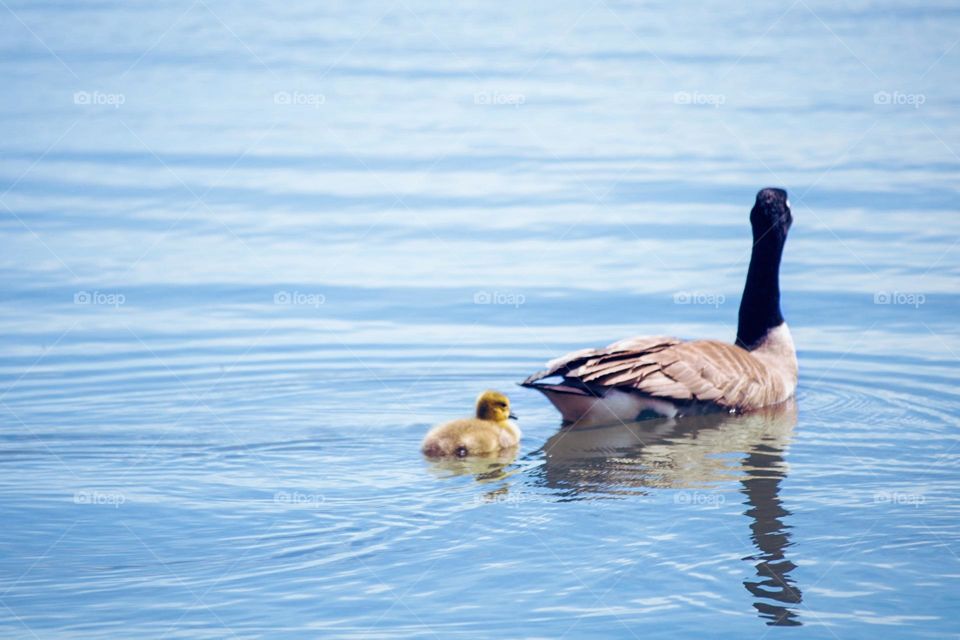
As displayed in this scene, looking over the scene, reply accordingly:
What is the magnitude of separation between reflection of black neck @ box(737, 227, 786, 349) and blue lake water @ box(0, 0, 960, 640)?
0.66 m

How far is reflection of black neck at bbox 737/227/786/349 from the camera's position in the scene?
41.5 feet

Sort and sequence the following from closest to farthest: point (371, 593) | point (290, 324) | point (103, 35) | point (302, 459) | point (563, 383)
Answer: point (371, 593) → point (302, 459) → point (563, 383) → point (290, 324) → point (103, 35)

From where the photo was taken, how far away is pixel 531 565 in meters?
7.91

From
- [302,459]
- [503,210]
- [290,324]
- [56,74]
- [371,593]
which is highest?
[56,74]

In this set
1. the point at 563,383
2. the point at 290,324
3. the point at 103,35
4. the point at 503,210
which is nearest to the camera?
the point at 563,383

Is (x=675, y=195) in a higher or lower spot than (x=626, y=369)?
higher

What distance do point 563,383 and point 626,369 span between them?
488 mm

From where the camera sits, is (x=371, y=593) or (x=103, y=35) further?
(x=103, y=35)

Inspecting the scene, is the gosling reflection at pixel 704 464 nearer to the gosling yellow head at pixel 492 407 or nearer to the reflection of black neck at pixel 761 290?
the gosling yellow head at pixel 492 407

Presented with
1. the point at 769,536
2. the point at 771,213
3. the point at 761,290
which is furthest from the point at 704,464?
the point at 771,213

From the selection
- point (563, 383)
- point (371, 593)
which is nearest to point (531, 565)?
point (371, 593)

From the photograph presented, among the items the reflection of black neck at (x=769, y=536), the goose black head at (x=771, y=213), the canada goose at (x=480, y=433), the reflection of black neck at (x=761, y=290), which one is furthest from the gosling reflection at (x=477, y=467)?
the goose black head at (x=771, y=213)

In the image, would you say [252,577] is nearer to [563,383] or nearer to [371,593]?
[371,593]

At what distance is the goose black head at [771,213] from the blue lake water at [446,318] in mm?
1231
